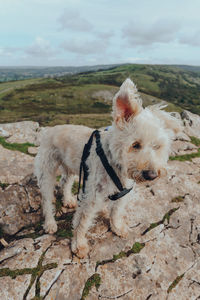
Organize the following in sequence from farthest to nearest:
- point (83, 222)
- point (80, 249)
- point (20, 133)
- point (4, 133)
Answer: point (20, 133) < point (4, 133) < point (83, 222) < point (80, 249)

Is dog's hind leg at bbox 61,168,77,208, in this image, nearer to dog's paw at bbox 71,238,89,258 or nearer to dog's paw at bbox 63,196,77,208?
dog's paw at bbox 63,196,77,208

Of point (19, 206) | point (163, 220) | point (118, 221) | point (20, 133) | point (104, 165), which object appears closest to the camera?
point (104, 165)

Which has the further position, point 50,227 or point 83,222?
point 50,227

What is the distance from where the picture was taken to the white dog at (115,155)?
4.34 m

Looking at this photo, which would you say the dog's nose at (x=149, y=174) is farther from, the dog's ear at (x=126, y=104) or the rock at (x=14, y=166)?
the rock at (x=14, y=166)

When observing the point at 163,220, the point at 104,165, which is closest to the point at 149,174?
the point at 104,165

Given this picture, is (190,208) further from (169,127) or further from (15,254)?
(15,254)

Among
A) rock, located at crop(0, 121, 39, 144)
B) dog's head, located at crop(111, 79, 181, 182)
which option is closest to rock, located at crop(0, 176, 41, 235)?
dog's head, located at crop(111, 79, 181, 182)

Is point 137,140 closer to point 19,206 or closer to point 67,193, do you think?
point 67,193

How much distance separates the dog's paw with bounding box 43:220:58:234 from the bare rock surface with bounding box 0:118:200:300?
0.20m

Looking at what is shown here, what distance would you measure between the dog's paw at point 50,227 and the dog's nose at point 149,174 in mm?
3757

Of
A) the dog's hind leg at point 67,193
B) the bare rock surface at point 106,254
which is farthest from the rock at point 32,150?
the dog's hind leg at point 67,193

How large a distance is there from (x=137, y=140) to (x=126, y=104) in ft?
2.71

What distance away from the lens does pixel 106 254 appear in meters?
5.57
